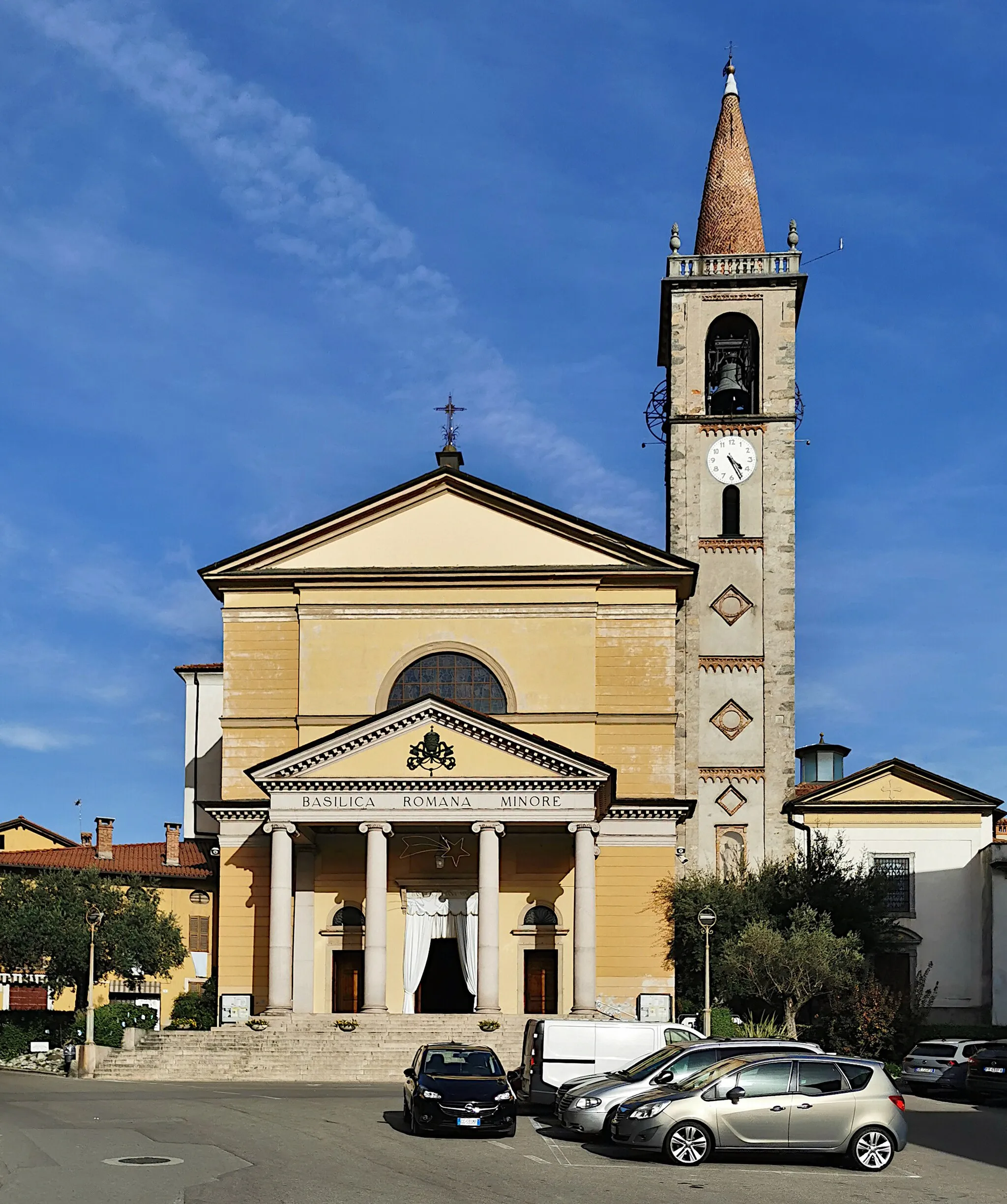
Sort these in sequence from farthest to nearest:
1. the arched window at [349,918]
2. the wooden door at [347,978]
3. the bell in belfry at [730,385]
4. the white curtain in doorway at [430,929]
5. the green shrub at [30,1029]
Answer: the bell in belfry at [730,385] < the arched window at [349,918] < the wooden door at [347,978] < the white curtain in doorway at [430,929] < the green shrub at [30,1029]

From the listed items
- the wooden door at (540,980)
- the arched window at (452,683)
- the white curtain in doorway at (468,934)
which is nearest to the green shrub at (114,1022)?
the white curtain in doorway at (468,934)

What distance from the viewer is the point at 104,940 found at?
49.2m

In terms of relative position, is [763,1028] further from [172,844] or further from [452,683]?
[172,844]

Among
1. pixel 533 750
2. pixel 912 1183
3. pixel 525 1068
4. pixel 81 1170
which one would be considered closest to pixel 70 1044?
pixel 533 750

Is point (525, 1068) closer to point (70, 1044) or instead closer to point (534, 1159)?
point (534, 1159)

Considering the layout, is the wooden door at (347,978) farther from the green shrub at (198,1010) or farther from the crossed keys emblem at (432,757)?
the crossed keys emblem at (432,757)

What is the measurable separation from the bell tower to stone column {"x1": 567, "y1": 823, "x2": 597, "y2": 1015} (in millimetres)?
9164

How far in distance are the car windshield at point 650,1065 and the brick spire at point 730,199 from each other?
3744cm

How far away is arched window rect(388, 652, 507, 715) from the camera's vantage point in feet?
154

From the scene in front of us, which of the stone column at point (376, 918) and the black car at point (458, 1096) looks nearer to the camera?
the black car at point (458, 1096)

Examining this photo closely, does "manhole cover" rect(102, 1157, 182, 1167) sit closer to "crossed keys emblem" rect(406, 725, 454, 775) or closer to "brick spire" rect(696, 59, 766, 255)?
"crossed keys emblem" rect(406, 725, 454, 775)

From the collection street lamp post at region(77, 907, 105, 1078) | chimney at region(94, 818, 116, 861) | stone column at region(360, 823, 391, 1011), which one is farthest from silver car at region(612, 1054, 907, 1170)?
chimney at region(94, 818, 116, 861)

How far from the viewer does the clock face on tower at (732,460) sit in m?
53.0

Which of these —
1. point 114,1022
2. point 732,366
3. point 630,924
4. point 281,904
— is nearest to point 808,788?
point 630,924
